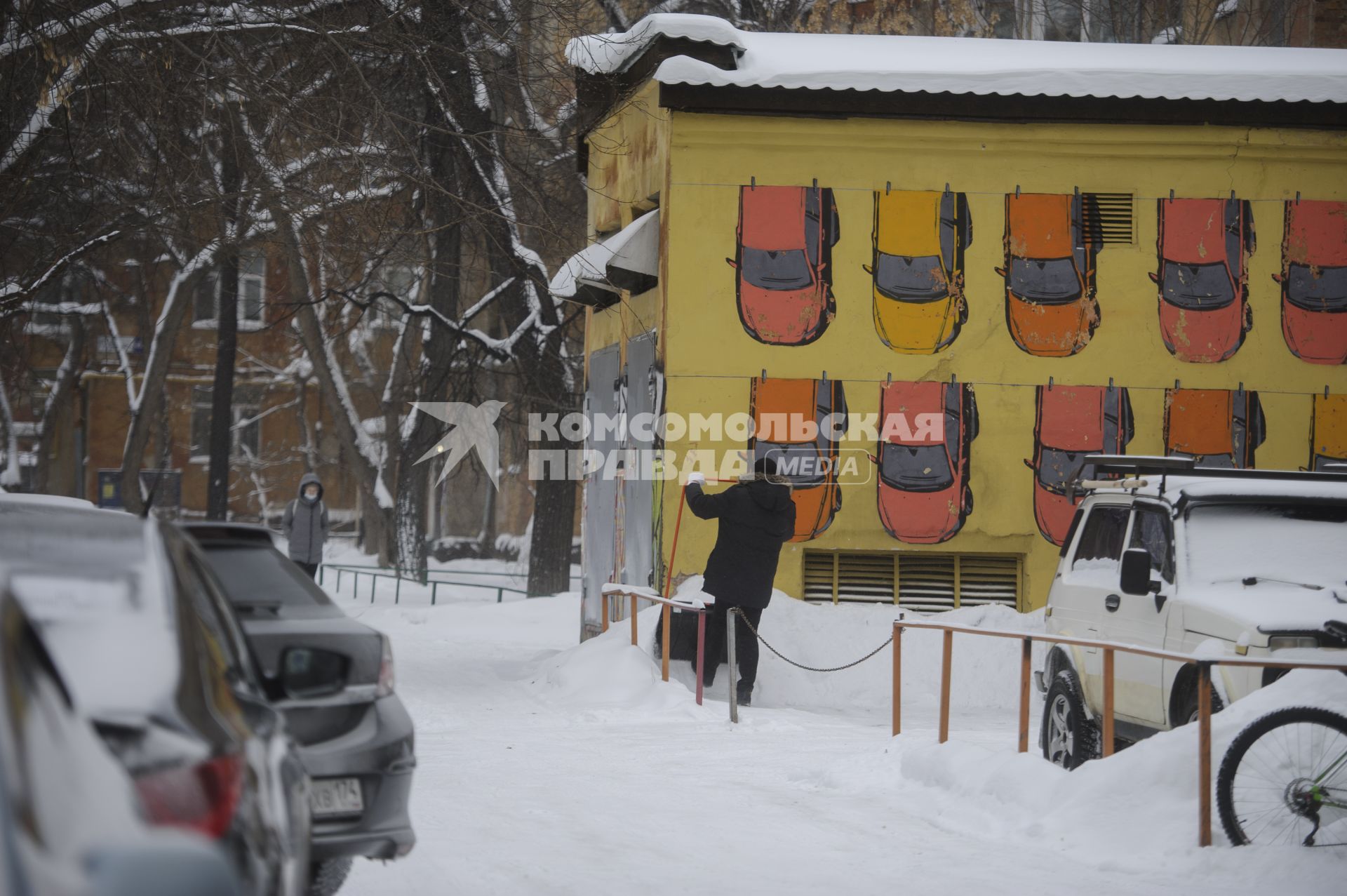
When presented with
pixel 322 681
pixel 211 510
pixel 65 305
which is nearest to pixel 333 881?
pixel 322 681

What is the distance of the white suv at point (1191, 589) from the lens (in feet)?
25.7

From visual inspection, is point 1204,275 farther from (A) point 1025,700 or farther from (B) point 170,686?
(B) point 170,686

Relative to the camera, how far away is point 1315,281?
15242 mm

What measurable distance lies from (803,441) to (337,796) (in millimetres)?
9792

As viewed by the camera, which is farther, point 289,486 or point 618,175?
point 289,486

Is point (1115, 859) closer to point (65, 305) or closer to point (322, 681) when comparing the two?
point (322, 681)

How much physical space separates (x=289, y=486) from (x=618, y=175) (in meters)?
33.1

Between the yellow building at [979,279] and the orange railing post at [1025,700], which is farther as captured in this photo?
the yellow building at [979,279]

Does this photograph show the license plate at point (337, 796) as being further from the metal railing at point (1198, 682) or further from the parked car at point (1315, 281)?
the parked car at point (1315, 281)

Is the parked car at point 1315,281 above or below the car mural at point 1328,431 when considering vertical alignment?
Result: above

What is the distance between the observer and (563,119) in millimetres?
23625

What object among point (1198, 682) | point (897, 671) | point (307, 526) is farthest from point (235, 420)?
point (1198, 682)

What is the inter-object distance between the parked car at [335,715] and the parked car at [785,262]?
A: 9.38m

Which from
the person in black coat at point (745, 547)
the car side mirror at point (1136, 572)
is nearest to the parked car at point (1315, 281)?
the person in black coat at point (745, 547)
